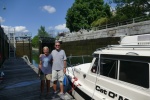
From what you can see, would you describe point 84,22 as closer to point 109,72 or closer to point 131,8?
point 131,8

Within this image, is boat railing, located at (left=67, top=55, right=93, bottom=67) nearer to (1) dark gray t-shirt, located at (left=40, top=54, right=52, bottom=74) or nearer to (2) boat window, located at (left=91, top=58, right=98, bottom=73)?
(1) dark gray t-shirt, located at (left=40, top=54, right=52, bottom=74)

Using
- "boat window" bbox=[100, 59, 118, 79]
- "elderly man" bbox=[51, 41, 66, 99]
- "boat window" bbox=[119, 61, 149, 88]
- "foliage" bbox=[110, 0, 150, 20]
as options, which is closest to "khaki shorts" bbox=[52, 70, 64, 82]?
"elderly man" bbox=[51, 41, 66, 99]

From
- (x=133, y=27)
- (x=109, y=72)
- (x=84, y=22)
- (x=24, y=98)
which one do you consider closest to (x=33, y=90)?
(x=24, y=98)

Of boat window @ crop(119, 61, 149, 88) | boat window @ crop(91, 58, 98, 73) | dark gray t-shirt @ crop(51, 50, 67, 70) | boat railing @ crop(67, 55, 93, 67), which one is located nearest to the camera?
boat window @ crop(119, 61, 149, 88)

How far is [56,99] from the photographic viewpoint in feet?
23.8

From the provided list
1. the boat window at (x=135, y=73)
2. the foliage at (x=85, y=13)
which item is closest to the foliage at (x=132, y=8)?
the foliage at (x=85, y=13)

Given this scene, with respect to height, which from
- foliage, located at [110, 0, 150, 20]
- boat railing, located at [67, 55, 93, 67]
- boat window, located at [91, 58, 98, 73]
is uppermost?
foliage, located at [110, 0, 150, 20]

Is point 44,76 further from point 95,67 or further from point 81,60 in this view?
point 81,60

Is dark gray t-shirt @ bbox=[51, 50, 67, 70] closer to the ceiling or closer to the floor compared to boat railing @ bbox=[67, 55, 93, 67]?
closer to the ceiling

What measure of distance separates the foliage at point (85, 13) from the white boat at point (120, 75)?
42.3m

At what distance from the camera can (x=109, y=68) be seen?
5.80 metres

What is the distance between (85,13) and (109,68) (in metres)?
45.1

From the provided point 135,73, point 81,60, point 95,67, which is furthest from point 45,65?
point 81,60

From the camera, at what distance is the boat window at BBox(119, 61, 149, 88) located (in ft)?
15.1
